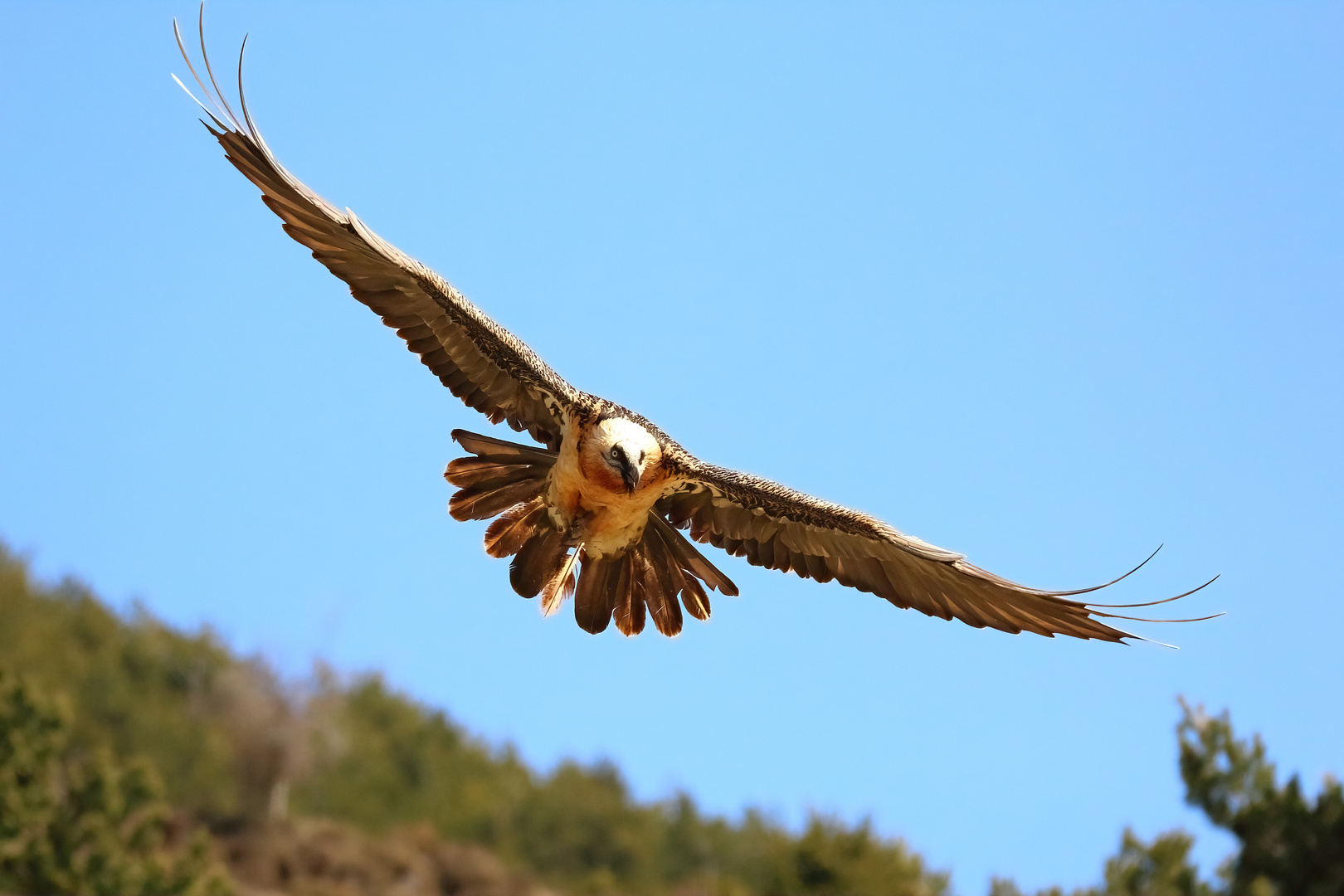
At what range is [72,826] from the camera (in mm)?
24594

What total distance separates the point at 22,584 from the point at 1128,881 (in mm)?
38132

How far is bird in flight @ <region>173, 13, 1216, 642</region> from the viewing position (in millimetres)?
7930

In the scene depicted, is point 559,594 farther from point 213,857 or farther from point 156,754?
point 156,754

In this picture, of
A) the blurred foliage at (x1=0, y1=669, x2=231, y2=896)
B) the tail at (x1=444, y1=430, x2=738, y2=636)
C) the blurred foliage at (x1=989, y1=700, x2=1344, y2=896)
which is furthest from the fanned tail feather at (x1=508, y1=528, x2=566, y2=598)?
the blurred foliage at (x1=0, y1=669, x2=231, y2=896)

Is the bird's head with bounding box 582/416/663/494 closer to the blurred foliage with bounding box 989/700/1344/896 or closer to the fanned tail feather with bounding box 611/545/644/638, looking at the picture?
the fanned tail feather with bounding box 611/545/644/638

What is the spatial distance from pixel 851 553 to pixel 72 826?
2037 cm

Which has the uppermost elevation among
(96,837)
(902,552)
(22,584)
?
(22,584)

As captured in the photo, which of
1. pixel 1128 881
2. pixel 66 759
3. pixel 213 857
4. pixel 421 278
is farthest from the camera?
pixel 66 759

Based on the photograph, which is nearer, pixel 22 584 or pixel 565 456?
pixel 565 456

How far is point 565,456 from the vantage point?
8.12 metres

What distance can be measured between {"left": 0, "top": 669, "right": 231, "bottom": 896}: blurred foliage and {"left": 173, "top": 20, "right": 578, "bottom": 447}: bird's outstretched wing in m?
18.8

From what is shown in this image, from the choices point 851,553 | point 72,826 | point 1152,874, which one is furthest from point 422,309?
point 72,826

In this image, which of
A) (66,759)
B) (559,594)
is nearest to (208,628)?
(66,759)

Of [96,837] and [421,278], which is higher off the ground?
[421,278]
